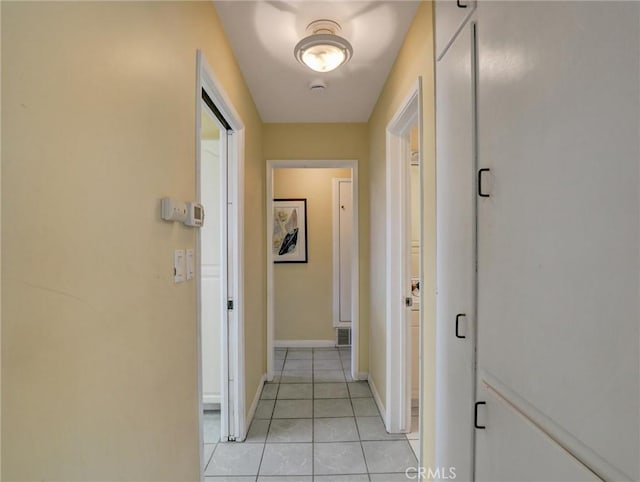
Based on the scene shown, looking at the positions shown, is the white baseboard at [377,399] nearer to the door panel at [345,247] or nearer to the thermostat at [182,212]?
the door panel at [345,247]

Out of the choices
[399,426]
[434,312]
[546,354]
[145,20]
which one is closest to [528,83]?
[546,354]

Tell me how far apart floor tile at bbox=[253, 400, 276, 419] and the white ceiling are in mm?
2624

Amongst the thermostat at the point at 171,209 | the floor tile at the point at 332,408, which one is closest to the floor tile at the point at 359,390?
the floor tile at the point at 332,408

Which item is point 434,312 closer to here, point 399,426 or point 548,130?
point 548,130

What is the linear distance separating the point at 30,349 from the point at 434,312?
1366mm

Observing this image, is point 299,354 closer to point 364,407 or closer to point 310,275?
point 310,275

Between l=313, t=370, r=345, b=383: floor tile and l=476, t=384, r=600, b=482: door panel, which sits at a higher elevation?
l=476, t=384, r=600, b=482: door panel

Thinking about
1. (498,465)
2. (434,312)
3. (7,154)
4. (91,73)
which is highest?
(91,73)

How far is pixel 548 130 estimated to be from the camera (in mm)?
665

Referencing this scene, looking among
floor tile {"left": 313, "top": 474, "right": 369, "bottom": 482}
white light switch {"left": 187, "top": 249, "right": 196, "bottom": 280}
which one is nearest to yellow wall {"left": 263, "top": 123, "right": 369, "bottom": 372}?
floor tile {"left": 313, "top": 474, "right": 369, "bottom": 482}

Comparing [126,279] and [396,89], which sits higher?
[396,89]

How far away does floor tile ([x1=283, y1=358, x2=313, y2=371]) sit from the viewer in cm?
326

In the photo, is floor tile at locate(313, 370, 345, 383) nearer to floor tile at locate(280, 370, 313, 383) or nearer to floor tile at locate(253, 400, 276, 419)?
floor tile at locate(280, 370, 313, 383)

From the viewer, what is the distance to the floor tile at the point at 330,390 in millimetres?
2645
